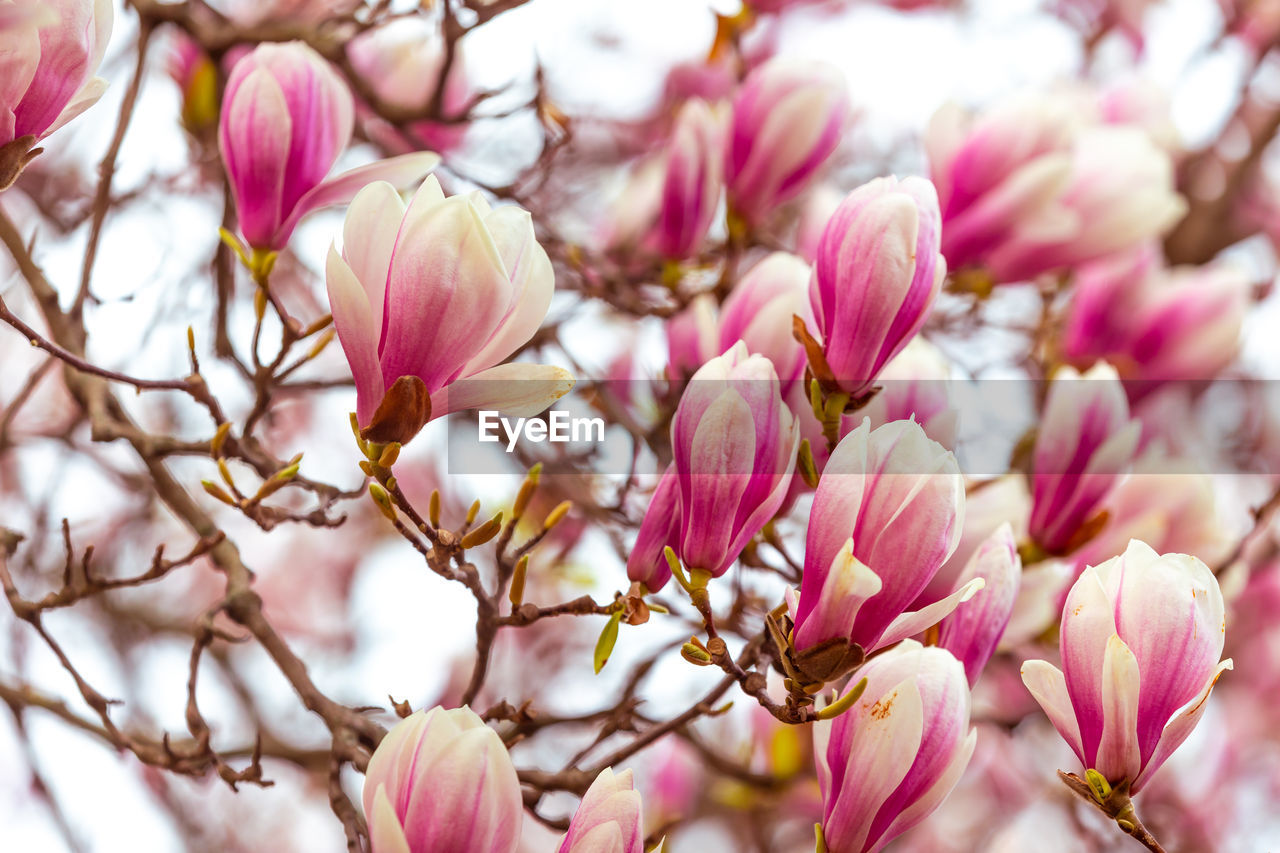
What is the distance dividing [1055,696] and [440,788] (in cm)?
34

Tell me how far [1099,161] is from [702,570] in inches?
26.7

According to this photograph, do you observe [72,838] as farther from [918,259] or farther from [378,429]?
[918,259]

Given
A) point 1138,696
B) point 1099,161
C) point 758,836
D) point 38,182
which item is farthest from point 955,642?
point 38,182

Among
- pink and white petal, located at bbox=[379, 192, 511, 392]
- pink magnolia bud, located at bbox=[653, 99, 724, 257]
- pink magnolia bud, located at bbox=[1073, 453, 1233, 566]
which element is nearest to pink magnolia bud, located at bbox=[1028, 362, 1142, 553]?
pink magnolia bud, located at bbox=[1073, 453, 1233, 566]

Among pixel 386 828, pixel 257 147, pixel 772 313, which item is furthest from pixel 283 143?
pixel 386 828

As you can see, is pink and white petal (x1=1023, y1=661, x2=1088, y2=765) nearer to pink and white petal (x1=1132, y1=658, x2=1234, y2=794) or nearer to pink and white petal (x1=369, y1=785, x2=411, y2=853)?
pink and white petal (x1=1132, y1=658, x2=1234, y2=794)

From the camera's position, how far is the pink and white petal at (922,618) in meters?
0.53

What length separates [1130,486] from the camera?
0.88m

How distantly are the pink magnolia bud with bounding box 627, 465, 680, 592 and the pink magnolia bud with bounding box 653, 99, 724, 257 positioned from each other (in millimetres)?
438

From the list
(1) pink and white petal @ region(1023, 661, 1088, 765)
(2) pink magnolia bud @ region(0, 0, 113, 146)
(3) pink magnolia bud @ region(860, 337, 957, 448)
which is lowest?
(1) pink and white petal @ region(1023, 661, 1088, 765)

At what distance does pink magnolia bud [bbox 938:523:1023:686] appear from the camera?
23.7 inches

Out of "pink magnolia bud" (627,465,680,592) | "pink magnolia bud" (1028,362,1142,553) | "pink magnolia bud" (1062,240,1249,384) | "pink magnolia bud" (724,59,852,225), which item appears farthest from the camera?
"pink magnolia bud" (1062,240,1249,384)

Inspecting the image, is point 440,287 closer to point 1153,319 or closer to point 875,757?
point 875,757

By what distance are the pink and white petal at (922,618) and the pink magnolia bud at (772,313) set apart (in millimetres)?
211
